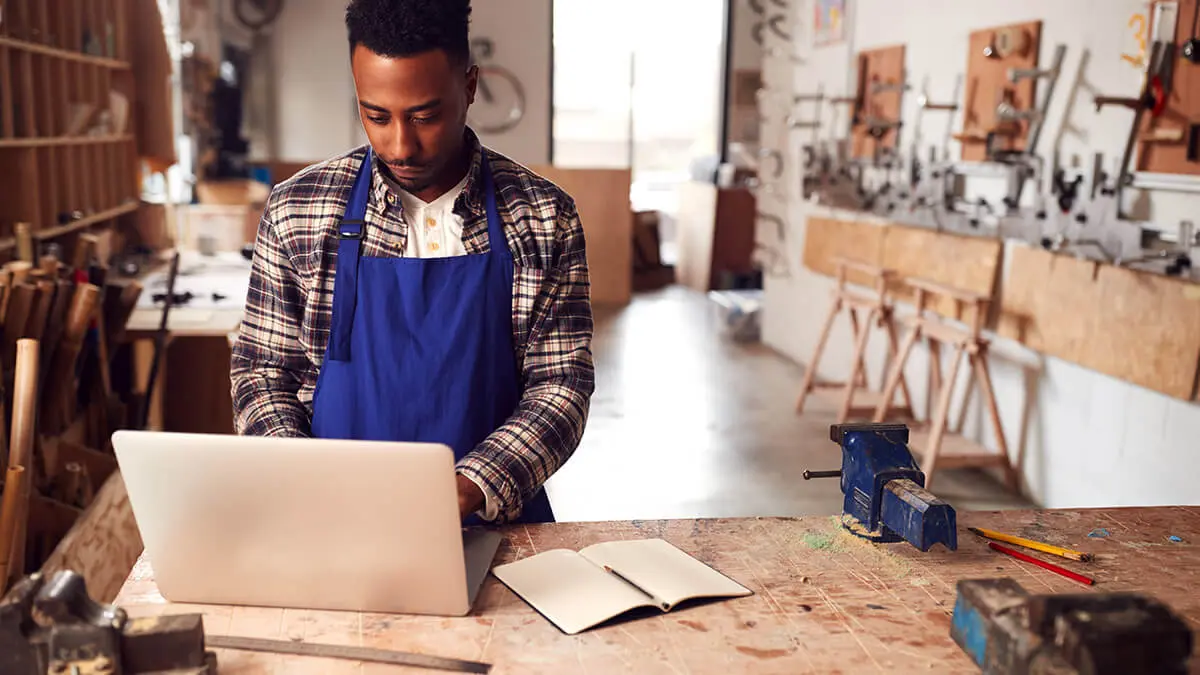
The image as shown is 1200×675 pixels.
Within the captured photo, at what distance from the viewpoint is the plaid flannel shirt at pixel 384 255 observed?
5.13 ft

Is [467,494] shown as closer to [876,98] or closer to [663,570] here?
[663,570]

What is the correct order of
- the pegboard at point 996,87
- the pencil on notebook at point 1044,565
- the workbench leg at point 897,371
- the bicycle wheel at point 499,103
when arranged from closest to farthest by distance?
the pencil on notebook at point 1044,565 < the pegboard at point 996,87 < the workbench leg at point 897,371 < the bicycle wheel at point 499,103

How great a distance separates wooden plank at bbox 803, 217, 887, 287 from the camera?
515cm

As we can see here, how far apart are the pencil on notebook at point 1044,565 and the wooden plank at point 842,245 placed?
3658 millimetres

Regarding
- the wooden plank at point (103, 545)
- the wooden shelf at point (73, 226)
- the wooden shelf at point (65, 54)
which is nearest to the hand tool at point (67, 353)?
the wooden plank at point (103, 545)

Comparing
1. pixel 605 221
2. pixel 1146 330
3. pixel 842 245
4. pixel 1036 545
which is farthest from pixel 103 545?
pixel 605 221

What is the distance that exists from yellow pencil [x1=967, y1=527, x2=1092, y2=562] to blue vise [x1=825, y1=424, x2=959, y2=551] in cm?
8

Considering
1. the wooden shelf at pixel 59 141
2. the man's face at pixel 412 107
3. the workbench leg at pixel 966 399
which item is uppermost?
the man's face at pixel 412 107

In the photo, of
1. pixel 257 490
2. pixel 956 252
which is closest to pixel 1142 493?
pixel 956 252

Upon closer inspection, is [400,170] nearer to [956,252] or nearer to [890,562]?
[890,562]

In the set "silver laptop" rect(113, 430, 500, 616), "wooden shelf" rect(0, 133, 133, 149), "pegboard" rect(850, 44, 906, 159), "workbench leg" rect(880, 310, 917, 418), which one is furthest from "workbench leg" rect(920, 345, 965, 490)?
"wooden shelf" rect(0, 133, 133, 149)

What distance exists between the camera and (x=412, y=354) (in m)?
1.54

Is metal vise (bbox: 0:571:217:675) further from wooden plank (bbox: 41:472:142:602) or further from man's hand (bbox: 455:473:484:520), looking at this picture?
wooden plank (bbox: 41:472:142:602)

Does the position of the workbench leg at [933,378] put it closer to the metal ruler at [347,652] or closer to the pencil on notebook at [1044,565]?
the pencil on notebook at [1044,565]
